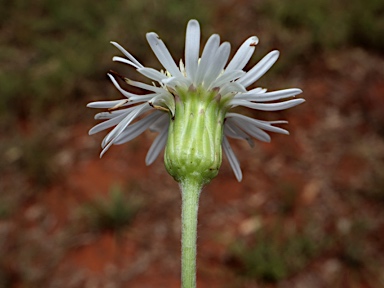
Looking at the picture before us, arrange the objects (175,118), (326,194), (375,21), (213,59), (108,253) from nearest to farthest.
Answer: (213,59) < (175,118) < (108,253) < (326,194) < (375,21)

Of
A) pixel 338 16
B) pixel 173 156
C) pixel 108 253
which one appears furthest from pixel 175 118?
pixel 338 16

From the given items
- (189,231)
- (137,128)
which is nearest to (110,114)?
(137,128)

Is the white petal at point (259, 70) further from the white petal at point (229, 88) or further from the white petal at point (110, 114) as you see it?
the white petal at point (110, 114)

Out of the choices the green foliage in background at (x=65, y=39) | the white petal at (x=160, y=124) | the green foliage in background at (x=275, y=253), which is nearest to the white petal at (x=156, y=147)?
the white petal at (x=160, y=124)

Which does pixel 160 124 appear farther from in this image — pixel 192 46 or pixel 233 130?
pixel 192 46

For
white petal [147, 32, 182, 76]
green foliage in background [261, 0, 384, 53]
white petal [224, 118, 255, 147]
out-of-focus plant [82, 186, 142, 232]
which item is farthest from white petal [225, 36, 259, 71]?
green foliage in background [261, 0, 384, 53]

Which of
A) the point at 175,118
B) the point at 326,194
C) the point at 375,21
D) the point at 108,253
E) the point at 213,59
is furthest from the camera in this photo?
the point at 375,21

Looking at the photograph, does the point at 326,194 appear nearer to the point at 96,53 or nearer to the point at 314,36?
the point at 314,36

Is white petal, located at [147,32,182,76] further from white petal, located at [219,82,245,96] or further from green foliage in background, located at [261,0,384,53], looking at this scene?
green foliage in background, located at [261,0,384,53]
